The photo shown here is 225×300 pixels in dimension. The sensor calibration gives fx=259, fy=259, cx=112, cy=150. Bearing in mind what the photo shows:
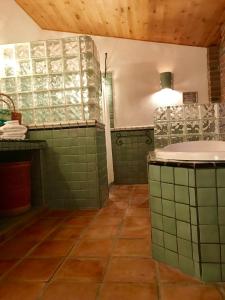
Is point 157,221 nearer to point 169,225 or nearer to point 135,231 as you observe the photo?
point 169,225

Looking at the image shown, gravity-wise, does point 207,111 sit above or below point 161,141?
above

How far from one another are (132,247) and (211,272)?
55 cm

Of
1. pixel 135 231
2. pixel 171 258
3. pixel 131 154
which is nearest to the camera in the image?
pixel 171 258

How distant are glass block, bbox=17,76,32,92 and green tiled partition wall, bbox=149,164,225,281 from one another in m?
1.88

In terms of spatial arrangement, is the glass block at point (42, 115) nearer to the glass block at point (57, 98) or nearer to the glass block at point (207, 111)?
the glass block at point (57, 98)

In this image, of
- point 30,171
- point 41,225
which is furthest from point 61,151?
point 41,225

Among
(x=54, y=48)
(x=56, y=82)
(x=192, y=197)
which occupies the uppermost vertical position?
(x=54, y=48)

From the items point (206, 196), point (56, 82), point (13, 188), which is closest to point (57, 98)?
point (56, 82)

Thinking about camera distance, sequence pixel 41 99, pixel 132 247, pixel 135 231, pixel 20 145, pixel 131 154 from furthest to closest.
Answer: pixel 131 154 < pixel 41 99 < pixel 20 145 < pixel 135 231 < pixel 132 247

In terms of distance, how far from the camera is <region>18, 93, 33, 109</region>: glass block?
267 centimetres

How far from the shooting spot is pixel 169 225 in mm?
1332

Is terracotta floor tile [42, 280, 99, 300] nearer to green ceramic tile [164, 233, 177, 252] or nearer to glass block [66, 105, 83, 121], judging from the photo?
green ceramic tile [164, 233, 177, 252]

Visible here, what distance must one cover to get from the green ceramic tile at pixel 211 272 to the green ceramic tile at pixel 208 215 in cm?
20

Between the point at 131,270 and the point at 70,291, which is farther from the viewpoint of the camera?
the point at 131,270
